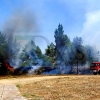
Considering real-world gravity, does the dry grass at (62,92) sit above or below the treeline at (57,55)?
below

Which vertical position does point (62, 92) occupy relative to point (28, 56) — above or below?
below

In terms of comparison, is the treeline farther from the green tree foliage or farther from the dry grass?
the dry grass

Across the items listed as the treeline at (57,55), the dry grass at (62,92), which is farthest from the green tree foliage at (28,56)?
the dry grass at (62,92)

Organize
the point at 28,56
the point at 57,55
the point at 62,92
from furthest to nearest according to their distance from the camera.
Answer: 1. the point at 57,55
2. the point at 28,56
3. the point at 62,92

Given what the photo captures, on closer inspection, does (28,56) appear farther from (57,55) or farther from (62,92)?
(62,92)

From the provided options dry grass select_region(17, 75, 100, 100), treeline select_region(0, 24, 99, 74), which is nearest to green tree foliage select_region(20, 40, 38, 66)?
treeline select_region(0, 24, 99, 74)

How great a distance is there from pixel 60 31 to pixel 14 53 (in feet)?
46.0

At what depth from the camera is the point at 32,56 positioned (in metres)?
38.8

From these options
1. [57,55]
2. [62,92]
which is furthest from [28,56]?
[62,92]

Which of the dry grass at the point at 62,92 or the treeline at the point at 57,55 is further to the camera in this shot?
the treeline at the point at 57,55

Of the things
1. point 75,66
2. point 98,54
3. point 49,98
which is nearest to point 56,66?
point 75,66

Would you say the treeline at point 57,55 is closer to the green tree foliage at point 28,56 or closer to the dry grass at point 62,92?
the green tree foliage at point 28,56

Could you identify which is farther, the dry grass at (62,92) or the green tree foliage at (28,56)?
the green tree foliage at (28,56)

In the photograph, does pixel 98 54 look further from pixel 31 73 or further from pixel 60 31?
pixel 31 73
